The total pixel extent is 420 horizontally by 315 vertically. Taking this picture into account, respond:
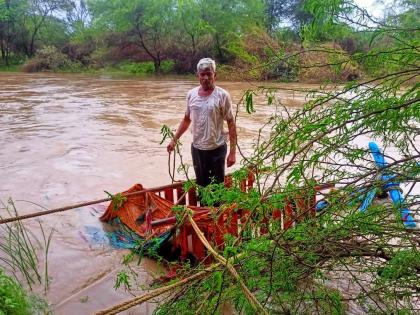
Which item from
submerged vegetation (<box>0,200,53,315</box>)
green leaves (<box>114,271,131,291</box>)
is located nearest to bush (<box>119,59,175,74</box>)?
submerged vegetation (<box>0,200,53,315</box>)

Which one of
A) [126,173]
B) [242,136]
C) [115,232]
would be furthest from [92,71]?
[115,232]

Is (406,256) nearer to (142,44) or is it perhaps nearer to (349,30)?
(349,30)

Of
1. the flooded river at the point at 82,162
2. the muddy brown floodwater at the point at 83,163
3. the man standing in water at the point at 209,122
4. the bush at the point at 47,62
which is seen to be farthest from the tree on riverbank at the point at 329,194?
the bush at the point at 47,62

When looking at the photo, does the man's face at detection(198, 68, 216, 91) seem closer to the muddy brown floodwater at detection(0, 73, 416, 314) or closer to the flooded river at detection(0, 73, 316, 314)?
the muddy brown floodwater at detection(0, 73, 416, 314)

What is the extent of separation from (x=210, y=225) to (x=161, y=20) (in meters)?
31.1

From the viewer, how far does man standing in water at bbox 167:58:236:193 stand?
4.10 metres

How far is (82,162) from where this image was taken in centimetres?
852

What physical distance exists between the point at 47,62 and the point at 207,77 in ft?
118

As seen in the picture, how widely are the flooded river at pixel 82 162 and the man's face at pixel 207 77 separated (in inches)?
27.4

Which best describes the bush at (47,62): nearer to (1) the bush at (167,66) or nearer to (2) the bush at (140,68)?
(2) the bush at (140,68)

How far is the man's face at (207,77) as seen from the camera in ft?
13.3

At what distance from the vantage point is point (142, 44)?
110 ft

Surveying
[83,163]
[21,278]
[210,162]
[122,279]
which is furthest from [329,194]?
[83,163]

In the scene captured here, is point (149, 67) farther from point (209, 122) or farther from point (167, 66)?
point (209, 122)
